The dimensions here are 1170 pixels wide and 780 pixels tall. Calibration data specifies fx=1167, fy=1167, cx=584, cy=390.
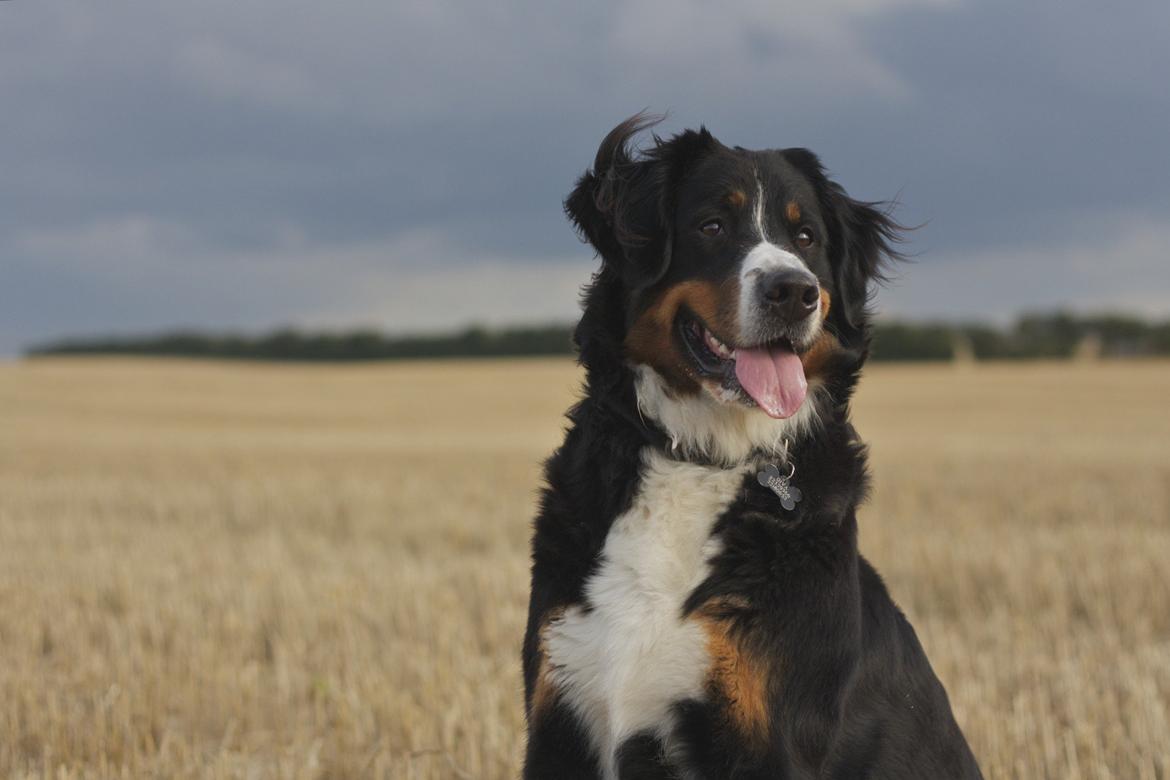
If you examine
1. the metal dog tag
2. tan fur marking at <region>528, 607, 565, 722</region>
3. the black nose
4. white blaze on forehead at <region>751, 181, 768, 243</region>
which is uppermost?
white blaze on forehead at <region>751, 181, 768, 243</region>

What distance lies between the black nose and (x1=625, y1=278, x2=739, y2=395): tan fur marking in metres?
0.13

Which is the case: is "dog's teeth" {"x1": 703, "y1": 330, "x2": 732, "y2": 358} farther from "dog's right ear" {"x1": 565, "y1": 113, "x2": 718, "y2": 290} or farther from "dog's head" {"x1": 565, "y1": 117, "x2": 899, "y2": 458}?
"dog's right ear" {"x1": 565, "y1": 113, "x2": 718, "y2": 290}

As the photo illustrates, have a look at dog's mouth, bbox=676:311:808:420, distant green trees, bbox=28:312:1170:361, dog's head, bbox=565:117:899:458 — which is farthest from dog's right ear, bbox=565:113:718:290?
distant green trees, bbox=28:312:1170:361

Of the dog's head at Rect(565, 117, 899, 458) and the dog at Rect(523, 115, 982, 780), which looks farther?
the dog's head at Rect(565, 117, 899, 458)

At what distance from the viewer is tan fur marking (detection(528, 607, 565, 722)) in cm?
341

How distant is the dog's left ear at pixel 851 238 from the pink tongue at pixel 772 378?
1.38 feet

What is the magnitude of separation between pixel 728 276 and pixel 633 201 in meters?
0.48

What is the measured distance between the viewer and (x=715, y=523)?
11.3 ft

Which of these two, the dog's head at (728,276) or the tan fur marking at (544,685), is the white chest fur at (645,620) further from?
the dog's head at (728,276)

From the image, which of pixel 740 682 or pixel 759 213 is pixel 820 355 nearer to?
pixel 759 213

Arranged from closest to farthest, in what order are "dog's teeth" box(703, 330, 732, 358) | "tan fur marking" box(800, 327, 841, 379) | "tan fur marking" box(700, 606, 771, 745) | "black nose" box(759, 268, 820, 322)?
"tan fur marking" box(700, 606, 771, 745)
"black nose" box(759, 268, 820, 322)
"dog's teeth" box(703, 330, 732, 358)
"tan fur marking" box(800, 327, 841, 379)

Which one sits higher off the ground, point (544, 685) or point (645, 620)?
point (645, 620)

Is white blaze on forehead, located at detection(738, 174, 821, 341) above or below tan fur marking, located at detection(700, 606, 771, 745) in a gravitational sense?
above

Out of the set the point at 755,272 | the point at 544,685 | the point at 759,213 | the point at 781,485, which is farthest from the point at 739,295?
the point at 544,685
